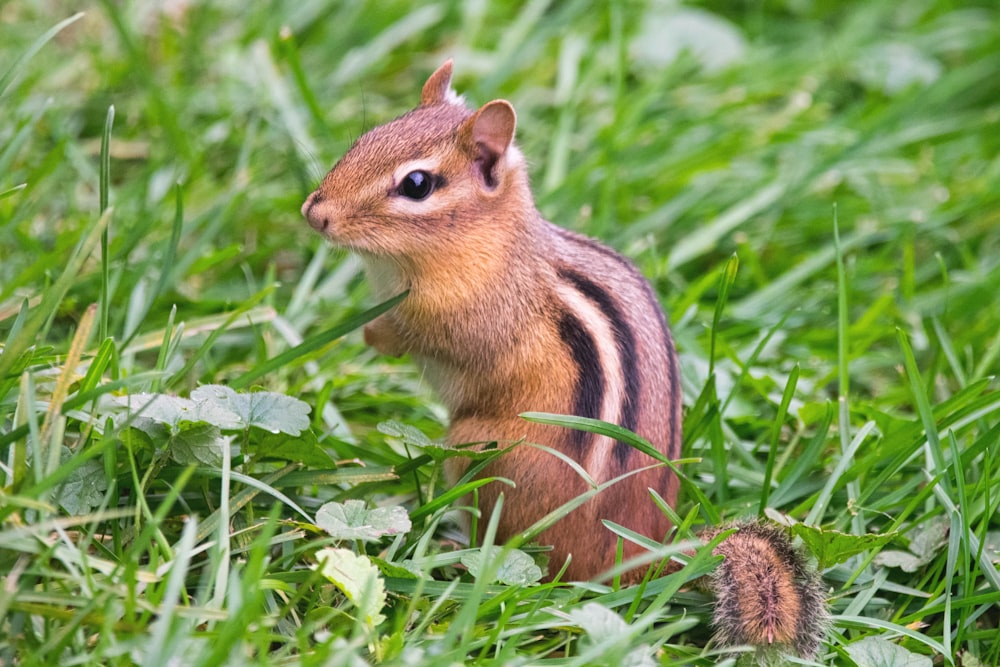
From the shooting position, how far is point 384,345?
2.99 metres

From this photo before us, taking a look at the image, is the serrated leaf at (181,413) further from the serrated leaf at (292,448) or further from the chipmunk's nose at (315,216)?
the chipmunk's nose at (315,216)

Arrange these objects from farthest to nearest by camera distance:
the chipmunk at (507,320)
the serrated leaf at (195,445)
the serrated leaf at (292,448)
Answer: the chipmunk at (507,320) → the serrated leaf at (292,448) → the serrated leaf at (195,445)

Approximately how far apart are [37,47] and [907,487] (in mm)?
2600

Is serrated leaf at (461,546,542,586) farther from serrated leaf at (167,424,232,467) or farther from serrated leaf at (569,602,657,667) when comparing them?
serrated leaf at (167,424,232,467)

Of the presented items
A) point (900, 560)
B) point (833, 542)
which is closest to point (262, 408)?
point (833, 542)

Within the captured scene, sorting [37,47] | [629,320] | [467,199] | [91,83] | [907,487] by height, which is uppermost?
[37,47]

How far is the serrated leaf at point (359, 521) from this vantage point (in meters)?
2.30

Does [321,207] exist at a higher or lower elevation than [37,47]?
lower

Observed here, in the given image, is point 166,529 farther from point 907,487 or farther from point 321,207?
point 907,487

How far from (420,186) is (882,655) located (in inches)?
62.5

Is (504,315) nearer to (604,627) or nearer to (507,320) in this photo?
(507,320)

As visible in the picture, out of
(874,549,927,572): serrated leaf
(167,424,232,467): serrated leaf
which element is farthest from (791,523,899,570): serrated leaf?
(167,424,232,467): serrated leaf

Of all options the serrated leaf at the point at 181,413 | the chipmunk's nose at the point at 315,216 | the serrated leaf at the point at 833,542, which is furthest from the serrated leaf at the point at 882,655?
the chipmunk's nose at the point at 315,216

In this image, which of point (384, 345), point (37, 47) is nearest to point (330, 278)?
point (384, 345)
